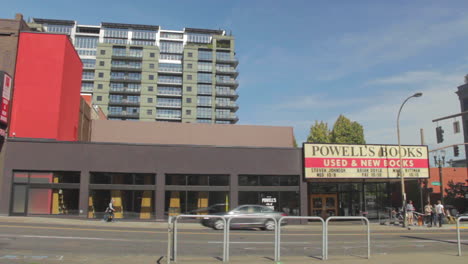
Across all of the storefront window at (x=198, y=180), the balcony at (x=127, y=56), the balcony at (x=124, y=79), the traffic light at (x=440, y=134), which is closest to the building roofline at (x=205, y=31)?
the balcony at (x=127, y=56)

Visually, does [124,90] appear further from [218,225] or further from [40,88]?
[218,225]

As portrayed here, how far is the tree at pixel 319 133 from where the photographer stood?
2331 inches

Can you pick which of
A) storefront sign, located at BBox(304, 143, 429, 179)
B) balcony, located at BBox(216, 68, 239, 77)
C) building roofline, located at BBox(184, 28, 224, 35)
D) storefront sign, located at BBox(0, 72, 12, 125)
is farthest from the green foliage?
building roofline, located at BBox(184, 28, 224, 35)

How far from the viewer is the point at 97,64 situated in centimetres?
10981

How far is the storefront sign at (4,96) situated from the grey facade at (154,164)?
1.67m

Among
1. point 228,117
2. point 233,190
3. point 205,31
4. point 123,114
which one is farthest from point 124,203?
point 205,31

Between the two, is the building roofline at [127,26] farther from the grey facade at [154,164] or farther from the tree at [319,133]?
the grey facade at [154,164]

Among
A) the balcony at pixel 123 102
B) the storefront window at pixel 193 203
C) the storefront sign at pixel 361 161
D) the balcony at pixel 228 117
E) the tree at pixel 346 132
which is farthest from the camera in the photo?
the balcony at pixel 228 117

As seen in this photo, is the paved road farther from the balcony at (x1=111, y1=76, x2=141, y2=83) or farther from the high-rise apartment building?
the balcony at (x1=111, y1=76, x2=141, y2=83)

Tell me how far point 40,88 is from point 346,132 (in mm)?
41527

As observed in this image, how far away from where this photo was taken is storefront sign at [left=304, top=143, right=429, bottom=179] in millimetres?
30156

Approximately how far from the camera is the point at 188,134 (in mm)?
38750

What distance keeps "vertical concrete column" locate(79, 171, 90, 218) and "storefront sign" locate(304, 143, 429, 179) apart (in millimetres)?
15698

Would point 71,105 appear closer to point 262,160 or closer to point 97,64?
point 262,160
